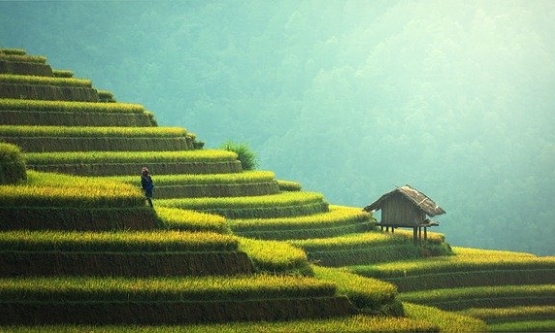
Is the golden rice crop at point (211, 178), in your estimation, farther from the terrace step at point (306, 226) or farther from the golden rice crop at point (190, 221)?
the golden rice crop at point (190, 221)

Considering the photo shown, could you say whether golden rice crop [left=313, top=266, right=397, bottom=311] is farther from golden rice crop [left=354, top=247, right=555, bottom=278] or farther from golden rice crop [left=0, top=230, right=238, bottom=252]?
golden rice crop [left=354, top=247, right=555, bottom=278]

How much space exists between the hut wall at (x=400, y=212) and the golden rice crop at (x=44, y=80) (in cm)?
1204

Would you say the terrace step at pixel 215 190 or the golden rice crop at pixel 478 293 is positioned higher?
the terrace step at pixel 215 190

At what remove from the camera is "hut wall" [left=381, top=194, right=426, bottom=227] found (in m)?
48.2

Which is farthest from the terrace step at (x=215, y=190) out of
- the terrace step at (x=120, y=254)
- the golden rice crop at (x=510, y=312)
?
the terrace step at (x=120, y=254)

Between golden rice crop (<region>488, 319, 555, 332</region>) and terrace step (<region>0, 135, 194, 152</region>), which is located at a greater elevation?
terrace step (<region>0, 135, 194, 152</region>)

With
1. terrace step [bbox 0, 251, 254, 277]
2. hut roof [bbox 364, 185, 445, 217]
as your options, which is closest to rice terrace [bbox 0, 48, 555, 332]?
terrace step [bbox 0, 251, 254, 277]

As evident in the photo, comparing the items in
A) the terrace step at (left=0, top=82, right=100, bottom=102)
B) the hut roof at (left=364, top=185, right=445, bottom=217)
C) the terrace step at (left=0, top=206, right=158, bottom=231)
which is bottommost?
the terrace step at (left=0, top=206, right=158, bottom=231)

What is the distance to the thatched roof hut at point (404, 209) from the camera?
48125mm

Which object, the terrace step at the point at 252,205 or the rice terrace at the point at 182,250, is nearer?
the rice terrace at the point at 182,250

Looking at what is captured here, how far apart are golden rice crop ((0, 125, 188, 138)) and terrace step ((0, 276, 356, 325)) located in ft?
39.1

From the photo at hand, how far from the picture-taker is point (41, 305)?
91.8ft

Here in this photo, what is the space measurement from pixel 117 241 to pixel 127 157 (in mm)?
11826

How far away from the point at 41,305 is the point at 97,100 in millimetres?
18534
